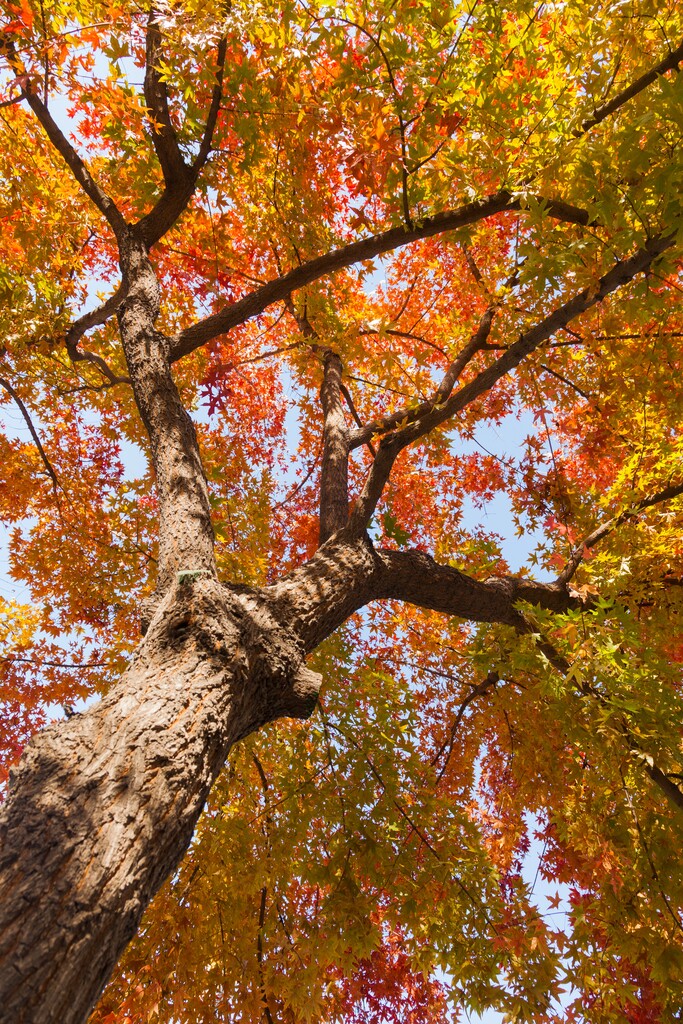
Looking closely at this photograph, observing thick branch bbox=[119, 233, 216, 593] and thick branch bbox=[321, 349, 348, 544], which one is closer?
thick branch bbox=[119, 233, 216, 593]

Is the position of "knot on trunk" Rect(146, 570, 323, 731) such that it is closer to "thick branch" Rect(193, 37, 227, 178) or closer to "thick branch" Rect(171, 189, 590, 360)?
"thick branch" Rect(171, 189, 590, 360)

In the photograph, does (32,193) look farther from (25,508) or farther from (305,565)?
(305,565)

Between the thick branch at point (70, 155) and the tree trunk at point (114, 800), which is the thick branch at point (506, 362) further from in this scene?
the thick branch at point (70, 155)

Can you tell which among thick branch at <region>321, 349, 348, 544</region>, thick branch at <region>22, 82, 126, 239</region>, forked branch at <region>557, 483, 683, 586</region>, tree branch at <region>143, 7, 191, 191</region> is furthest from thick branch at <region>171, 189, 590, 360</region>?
forked branch at <region>557, 483, 683, 586</region>

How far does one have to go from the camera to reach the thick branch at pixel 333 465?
4.40 m

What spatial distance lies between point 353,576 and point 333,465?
1634 mm

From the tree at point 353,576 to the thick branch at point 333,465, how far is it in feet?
0.14

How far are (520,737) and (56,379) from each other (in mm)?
5924

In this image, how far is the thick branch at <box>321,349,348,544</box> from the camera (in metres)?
4.40

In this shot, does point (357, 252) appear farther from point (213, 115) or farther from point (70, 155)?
point (70, 155)

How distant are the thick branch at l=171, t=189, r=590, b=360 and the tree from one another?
0.09 ft

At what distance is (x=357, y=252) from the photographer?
3906mm

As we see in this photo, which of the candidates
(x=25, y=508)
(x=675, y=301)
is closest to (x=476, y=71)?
(x=675, y=301)

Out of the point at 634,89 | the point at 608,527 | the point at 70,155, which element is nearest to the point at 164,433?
the point at 70,155
